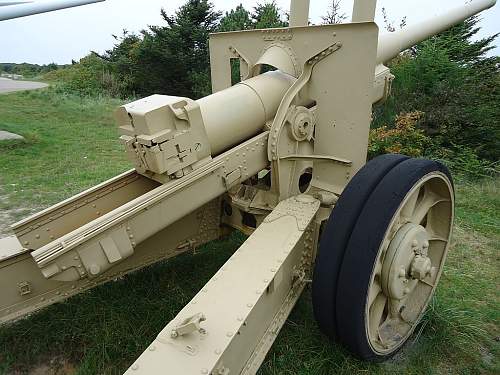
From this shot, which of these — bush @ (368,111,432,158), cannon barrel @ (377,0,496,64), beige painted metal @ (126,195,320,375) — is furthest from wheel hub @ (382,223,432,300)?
bush @ (368,111,432,158)

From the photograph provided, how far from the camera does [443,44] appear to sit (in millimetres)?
11258

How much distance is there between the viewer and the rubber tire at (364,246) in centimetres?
194

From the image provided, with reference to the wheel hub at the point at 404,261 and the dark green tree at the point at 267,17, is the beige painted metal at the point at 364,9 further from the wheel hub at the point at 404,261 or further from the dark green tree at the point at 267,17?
the dark green tree at the point at 267,17

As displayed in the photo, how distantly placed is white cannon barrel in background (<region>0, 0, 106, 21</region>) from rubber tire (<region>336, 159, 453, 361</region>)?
366 inches

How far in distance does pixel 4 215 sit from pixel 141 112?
4029 mm

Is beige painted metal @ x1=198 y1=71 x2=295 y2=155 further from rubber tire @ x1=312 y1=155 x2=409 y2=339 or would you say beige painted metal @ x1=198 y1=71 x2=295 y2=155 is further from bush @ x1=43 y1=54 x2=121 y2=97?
bush @ x1=43 y1=54 x2=121 y2=97

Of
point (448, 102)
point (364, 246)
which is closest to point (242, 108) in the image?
point (364, 246)

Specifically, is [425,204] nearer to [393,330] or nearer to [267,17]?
[393,330]

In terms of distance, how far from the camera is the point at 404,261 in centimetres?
220

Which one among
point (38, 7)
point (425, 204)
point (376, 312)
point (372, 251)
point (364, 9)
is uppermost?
point (364, 9)

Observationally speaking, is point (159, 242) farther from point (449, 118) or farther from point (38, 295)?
point (449, 118)

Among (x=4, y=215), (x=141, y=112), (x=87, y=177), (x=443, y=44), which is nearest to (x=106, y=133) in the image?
(x=87, y=177)

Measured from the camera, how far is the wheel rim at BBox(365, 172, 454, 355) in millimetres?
2178

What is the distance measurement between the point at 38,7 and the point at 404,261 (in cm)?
1017
